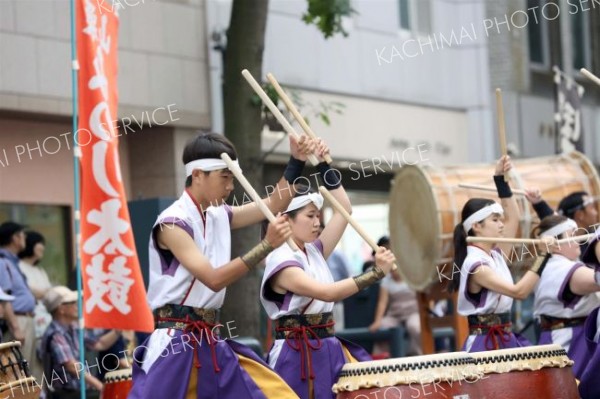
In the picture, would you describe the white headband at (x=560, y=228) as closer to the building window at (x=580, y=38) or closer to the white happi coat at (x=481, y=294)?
the white happi coat at (x=481, y=294)

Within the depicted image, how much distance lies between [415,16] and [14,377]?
13.1m

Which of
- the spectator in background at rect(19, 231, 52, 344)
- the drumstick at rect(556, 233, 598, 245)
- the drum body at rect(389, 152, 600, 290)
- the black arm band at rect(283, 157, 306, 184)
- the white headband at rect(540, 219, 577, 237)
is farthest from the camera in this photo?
the drum body at rect(389, 152, 600, 290)

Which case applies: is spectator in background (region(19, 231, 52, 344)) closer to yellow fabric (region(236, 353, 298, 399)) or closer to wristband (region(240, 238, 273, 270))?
yellow fabric (region(236, 353, 298, 399))

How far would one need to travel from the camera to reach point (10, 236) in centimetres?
1026

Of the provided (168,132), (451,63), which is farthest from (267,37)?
(451,63)

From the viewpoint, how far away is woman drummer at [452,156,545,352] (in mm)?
7617

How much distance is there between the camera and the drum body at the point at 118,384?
7.54 metres

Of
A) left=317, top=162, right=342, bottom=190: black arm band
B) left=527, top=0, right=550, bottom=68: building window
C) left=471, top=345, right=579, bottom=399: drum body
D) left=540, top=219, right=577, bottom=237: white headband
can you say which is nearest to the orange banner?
left=317, top=162, right=342, bottom=190: black arm band

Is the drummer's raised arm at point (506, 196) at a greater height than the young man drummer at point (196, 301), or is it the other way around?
the drummer's raised arm at point (506, 196)

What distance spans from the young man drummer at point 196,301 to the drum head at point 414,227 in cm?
580

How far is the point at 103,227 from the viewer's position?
7.99 meters

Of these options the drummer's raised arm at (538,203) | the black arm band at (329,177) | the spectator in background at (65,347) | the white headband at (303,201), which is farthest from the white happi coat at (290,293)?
the spectator in background at (65,347)

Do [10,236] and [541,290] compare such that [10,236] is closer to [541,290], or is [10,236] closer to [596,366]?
[541,290]

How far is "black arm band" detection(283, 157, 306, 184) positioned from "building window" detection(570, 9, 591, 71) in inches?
634
